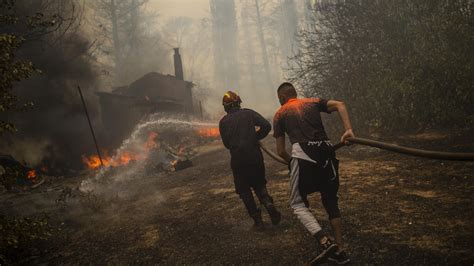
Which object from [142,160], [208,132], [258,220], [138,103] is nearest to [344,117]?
[258,220]

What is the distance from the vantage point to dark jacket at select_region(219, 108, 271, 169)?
5.07m

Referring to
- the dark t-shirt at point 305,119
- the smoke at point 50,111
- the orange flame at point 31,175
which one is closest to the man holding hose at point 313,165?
the dark t-shirt at point 305,119

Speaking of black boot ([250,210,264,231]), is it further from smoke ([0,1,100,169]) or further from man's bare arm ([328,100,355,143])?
smoke ([0,1,100,169])

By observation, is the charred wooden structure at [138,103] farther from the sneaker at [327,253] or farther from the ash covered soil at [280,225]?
the sneaker at [327,253]

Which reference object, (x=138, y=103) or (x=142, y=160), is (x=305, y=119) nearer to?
(x=142, y=160)

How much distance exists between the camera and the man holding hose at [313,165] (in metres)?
3.70

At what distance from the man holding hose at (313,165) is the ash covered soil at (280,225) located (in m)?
0.51

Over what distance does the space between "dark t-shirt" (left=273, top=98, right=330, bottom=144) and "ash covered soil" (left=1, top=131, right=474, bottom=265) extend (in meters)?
1.48

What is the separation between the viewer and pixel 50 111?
18.8m

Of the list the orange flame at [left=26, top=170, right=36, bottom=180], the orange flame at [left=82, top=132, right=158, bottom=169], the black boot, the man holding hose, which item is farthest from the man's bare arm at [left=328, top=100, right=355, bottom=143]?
the orange flame at [left=26, top=170, right=36, bottom=180]

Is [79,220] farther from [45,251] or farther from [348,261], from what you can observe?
[348,261]

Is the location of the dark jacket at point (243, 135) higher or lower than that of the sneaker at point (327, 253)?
higher

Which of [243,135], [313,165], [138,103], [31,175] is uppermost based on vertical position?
[138,103]

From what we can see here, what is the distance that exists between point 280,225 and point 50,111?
17870 mm
